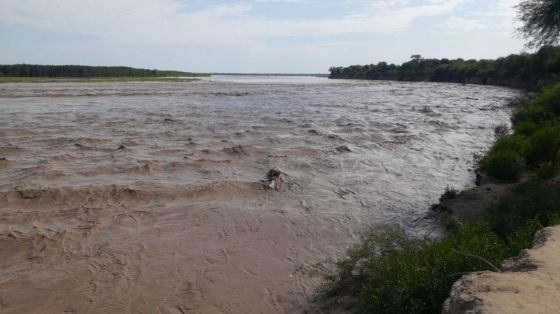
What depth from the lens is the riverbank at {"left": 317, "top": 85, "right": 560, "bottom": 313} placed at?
4340 mm

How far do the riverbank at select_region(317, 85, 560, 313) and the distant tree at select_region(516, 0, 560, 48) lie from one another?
8.20 m

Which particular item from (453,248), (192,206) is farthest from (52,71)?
(453,248)

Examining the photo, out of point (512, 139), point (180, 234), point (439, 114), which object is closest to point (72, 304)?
point (180, 234)

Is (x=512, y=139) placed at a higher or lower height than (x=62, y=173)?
higher

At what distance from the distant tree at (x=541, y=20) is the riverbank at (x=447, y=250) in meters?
8.20

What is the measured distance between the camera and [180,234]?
8164 mm

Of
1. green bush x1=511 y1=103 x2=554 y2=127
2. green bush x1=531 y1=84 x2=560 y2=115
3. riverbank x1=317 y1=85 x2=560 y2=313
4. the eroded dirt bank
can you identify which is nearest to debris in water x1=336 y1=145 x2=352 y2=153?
riverbank x1=317 y1=85 x2=560 y2=313

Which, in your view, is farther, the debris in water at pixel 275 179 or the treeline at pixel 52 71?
the treeline at pixel 52 71

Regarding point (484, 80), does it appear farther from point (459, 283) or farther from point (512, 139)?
point (459, 283)

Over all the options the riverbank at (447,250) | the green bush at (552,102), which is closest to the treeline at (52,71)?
the green bush at (552,102)

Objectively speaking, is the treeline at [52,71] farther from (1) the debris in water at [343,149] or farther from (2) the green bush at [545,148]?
(2) the green bush at [545,148]

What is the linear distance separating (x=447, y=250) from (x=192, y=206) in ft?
20.4

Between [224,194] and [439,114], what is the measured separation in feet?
74.3

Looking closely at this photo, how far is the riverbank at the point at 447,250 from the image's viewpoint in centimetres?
434
